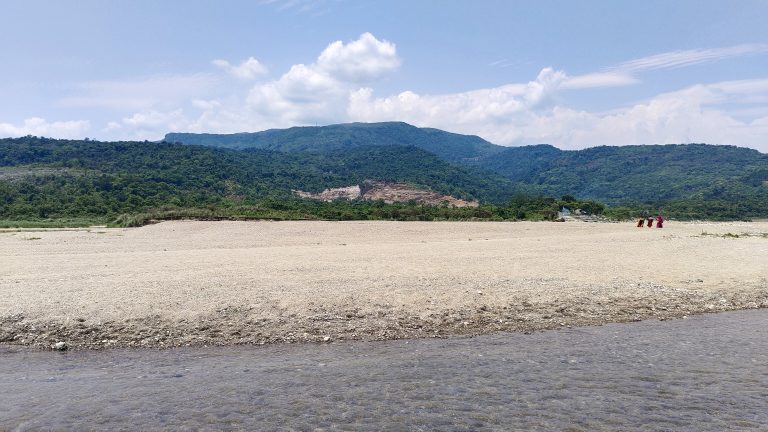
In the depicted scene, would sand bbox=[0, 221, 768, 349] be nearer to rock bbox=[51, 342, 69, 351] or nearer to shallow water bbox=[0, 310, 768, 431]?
rock bbox=[51, 342, 69, 351]

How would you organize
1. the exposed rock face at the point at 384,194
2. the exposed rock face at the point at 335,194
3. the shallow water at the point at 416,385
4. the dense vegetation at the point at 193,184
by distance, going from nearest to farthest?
the shallow water at the point at 416,385
the dense vegetation at the point at 193,184
the exposed rock face at the point at 384,194
the exposed rock face at the point at 335,194

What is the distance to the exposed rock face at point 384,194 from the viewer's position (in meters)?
121

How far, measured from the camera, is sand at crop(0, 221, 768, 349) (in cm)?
1336

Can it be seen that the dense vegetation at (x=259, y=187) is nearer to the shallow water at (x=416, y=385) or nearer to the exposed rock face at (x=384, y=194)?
the exposed rock face at (x=384, y=194)

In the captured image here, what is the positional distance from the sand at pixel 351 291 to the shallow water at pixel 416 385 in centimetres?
118

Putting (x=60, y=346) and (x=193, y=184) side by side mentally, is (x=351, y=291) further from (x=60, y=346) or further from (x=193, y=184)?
(x=193, y=184)

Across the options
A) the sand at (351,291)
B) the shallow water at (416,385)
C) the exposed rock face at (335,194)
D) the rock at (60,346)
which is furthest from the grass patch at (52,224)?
the exposed rock face at (335,194)

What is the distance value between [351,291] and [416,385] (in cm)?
683

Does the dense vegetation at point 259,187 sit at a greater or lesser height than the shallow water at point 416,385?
greater

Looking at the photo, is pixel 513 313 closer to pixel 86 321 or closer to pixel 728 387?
pixel 728 387

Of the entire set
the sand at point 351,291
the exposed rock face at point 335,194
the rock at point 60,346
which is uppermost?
the exposed rock face at point 335,194

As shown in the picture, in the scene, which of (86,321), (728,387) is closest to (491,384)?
(728,387)

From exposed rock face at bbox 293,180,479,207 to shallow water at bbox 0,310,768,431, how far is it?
348 ft

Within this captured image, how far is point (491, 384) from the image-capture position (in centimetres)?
991
